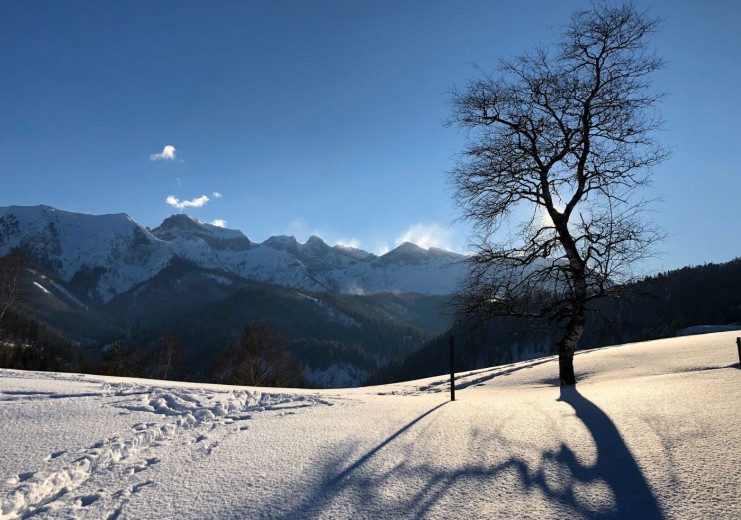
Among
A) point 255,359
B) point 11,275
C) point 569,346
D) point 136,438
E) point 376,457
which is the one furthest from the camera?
point 255,359

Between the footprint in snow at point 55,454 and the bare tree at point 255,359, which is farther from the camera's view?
the bare tree at point 255,359

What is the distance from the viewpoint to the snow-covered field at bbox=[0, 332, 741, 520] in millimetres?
3930

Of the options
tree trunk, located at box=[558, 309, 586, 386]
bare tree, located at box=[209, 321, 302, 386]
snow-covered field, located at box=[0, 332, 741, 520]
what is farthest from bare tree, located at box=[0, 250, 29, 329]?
tree trunk, located at box=[558, 309, 586, 386]

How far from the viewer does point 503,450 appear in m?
5.19

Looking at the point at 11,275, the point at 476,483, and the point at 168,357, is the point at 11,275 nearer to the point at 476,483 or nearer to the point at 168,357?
the point at 168,357

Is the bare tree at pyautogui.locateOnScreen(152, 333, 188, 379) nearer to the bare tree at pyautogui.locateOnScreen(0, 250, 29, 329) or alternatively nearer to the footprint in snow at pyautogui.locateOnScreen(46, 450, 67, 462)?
the bare tree at pyautogui.locateOnScreen(0, 250, 29, 329)

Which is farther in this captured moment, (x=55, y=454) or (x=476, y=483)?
(x=55, y=454)

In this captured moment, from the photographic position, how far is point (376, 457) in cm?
523

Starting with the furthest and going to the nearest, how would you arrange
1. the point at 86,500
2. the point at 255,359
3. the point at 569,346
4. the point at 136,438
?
1. the point at 255,359
2. the point at 569,346
3. the point at 136,438
4. the point at 86,500

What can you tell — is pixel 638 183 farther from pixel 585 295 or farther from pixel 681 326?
pixel 681 326

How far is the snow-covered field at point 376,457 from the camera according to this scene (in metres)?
3.93

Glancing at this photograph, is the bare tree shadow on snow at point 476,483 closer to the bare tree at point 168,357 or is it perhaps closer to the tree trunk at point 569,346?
the tree trunk at point 569,346

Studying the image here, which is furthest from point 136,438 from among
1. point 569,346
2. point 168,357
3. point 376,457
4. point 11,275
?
point 168,357

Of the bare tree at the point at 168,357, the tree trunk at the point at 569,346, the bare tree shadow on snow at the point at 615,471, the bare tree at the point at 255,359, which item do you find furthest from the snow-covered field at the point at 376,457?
the bare tree at the point at 168,357
